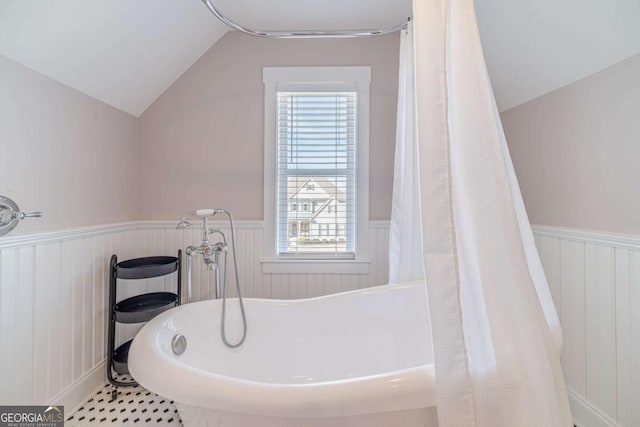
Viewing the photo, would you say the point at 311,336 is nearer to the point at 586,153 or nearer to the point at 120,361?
the point at 120,361

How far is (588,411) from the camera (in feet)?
4.08

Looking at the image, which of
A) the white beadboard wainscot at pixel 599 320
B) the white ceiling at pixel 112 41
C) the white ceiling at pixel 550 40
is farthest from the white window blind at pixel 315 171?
the white beadboard wainscot at pixel 599 320

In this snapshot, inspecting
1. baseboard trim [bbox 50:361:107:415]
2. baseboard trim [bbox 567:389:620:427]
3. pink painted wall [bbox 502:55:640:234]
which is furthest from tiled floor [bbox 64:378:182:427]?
pink painted wall [bbox 502:55:640:234]

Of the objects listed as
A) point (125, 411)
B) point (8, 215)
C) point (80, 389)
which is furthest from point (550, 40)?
point (80, 389)

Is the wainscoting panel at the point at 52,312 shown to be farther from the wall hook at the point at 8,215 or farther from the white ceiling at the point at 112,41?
the white ceiling at the point at 112,41

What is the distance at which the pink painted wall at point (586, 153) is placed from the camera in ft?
3.58

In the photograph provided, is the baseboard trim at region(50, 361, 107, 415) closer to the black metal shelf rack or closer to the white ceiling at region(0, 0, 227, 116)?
the black metal shelf rack

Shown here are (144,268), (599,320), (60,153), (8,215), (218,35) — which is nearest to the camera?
(8,215)

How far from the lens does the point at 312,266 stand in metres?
1.87

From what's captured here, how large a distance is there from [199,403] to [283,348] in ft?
2.31

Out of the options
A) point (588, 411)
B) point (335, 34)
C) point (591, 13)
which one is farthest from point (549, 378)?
point (335, 34)

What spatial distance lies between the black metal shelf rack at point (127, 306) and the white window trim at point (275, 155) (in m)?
0.62

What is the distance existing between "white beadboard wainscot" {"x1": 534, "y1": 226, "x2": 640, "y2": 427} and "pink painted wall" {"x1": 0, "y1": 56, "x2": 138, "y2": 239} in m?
2.49

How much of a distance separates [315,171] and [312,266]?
656mm
